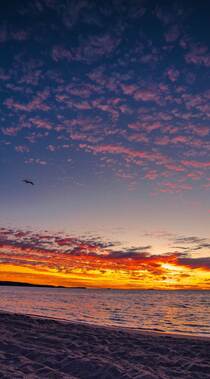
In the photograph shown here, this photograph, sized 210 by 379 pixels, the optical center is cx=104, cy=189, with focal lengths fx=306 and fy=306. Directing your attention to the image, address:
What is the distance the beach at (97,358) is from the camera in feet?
23.2

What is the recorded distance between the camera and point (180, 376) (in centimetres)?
717

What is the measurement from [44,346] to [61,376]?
10.9ft

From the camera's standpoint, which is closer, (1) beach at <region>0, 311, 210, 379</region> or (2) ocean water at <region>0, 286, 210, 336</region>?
(1) beach at <region>0, 311, 210, 379</region>

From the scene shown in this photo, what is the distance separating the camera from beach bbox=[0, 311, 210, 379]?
23.2 ft

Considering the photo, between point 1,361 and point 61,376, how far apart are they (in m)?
1.81

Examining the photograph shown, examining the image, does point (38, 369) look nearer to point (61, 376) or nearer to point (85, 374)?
point (61, 376)

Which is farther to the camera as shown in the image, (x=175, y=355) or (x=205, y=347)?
(x=205, y=347)

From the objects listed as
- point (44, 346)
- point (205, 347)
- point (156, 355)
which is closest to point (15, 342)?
point (44, 346)

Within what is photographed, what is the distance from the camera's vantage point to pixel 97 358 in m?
8.54

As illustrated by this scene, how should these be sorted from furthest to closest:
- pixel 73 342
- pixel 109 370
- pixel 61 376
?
1. pixel 73 342
2. pixel 109 370
3. pixel 61 376

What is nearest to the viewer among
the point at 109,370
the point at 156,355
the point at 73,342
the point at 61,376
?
the point at 61,376

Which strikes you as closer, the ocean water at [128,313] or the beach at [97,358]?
the beach at [97,358]

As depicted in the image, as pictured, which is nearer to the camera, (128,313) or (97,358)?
(97,358)

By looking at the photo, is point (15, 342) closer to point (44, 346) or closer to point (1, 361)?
point (44, 346)
